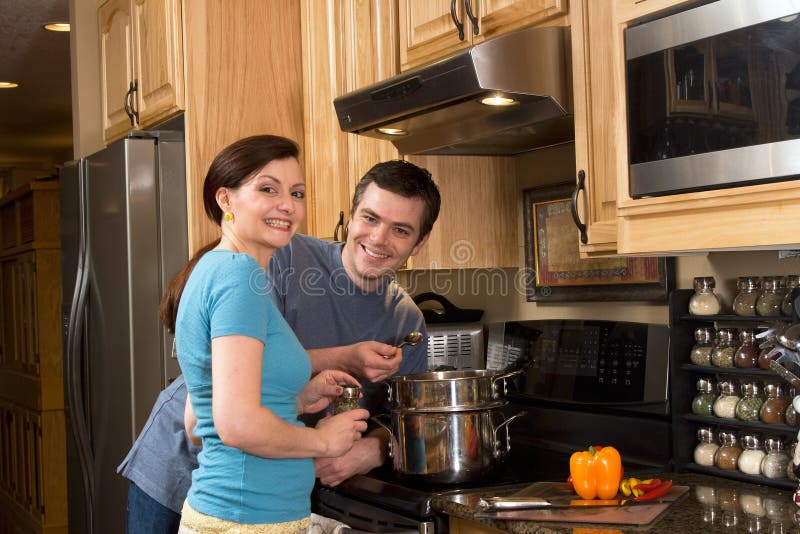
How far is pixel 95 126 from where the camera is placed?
12.6ft

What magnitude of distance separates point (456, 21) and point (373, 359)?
818 mm

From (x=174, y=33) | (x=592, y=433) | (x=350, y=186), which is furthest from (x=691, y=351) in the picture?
(x=174, y=33)

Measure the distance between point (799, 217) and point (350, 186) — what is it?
1529mm

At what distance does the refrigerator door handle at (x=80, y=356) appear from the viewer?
3.24 m

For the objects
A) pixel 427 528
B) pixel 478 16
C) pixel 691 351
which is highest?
pixel 478 16

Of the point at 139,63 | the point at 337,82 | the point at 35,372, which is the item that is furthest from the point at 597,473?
the point at 35,372

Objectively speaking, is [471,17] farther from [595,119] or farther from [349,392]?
[349,392]

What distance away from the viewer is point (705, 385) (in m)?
1.91

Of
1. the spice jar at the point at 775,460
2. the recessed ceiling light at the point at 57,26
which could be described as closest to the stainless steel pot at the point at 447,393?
the spice jar at the point at 775,460

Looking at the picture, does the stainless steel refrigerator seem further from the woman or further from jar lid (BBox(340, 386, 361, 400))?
the woman

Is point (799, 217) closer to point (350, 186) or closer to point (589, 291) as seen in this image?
point (589, 291)

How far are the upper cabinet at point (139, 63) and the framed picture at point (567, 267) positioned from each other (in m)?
1.21

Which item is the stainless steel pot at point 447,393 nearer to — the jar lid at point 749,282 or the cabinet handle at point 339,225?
the jar lid at point 749,282

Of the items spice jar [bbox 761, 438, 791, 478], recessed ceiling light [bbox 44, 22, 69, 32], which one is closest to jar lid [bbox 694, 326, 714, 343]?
spice jar [bbox 761, 438, 791, 478]
